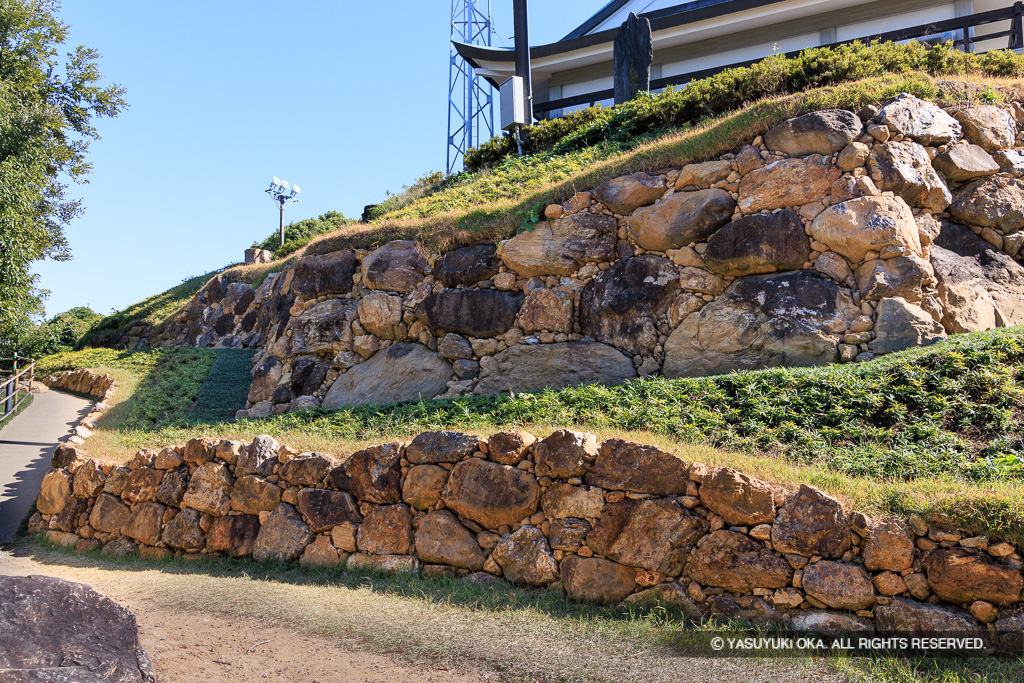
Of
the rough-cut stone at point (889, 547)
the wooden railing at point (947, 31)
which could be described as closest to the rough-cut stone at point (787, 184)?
the wooden railing at point (947, 31)

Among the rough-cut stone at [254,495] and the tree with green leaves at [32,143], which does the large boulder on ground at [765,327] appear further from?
the tree with green leaves at [32,143]

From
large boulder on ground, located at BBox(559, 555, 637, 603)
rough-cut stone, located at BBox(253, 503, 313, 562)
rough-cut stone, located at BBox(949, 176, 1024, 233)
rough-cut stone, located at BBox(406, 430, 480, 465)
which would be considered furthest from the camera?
rough-cut stone, located at BBox(949, 176, 1024, 233)

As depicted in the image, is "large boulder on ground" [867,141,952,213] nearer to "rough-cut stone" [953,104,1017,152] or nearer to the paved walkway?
"rough-cut stone" [953,104,1017,152]

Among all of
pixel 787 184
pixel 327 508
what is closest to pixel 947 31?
pixel 787 184

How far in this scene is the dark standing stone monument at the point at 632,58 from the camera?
1741cm

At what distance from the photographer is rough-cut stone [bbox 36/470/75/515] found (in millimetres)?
9062

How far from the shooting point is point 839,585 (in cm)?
478

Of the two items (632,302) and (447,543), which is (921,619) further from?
(632,302)

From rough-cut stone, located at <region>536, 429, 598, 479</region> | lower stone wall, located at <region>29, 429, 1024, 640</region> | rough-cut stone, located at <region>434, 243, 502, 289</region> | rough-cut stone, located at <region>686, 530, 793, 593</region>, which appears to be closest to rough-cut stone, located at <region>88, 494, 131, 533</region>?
lower stone wall, located at <region>29, 429, 1024, 640</region>

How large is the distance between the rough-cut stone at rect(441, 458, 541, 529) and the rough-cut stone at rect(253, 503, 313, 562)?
1767mm

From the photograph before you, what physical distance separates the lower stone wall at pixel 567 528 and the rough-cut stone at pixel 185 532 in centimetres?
2

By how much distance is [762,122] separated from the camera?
→ 990cm

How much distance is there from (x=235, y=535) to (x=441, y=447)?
281 centimetres

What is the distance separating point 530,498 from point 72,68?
917 inches
